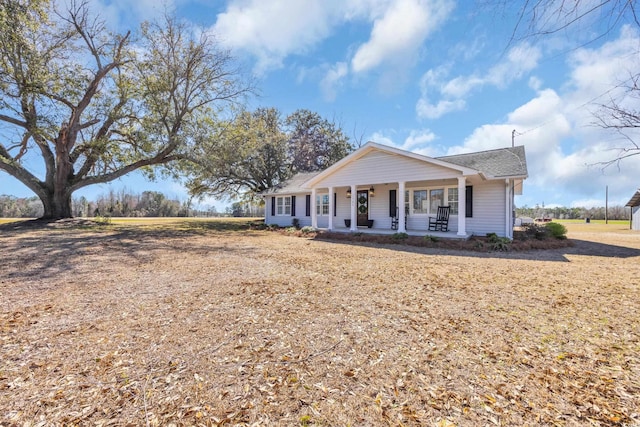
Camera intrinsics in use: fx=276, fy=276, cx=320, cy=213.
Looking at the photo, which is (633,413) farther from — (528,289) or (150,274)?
→ (150,274)

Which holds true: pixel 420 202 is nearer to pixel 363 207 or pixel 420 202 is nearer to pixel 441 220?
pixel 441 220

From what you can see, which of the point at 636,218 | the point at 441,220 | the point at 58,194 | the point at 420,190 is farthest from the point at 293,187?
the point at 636,218

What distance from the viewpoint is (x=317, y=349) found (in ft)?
9.09

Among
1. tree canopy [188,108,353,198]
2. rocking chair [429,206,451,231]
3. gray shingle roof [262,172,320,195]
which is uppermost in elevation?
tree canopy [188,108,353,198]

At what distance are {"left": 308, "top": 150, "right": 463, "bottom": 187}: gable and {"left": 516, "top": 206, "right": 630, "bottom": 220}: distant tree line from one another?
133 feet

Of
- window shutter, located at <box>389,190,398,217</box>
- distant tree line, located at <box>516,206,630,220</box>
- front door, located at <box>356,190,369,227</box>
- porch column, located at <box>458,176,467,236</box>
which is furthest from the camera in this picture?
distant tree line, located at <box>516,206,630,220</box>

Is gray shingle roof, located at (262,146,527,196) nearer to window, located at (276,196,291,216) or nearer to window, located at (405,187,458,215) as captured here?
window, located at (405,187,458,215)

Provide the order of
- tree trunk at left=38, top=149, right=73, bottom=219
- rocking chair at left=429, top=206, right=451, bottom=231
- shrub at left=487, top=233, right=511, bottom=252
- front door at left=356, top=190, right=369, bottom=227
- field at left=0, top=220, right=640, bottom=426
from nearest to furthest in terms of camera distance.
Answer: field at left=0, top=220, right=640, bottom=426, shrub at left=487, top=233, right=511, bottom=252, rocking chair at left=429, top=206, right=451, bottom=231, front door at left=356, top=190, right=369, bottom=227, tree trunk at left=38, top=149, right=73, bottom=219

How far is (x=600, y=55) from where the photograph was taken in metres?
3.08

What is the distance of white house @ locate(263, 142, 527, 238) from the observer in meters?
11.0

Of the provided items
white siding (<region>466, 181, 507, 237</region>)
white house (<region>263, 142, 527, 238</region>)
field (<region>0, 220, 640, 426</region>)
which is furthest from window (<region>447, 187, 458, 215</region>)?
field (<region>0, 220, 640, 426</region>)

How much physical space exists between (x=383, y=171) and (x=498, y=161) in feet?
16.1

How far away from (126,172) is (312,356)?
19.4 metres

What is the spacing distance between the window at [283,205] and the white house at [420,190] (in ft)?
6.67
